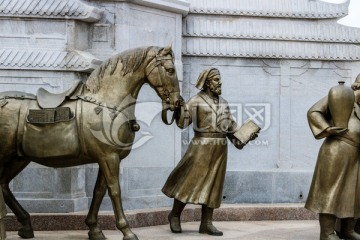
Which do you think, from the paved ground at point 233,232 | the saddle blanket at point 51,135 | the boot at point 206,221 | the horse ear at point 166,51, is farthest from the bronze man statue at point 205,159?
the saddle blanket at point 51,135

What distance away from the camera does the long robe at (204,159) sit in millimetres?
9406

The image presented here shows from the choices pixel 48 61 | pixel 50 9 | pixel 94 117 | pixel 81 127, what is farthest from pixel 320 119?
pixel 50 9

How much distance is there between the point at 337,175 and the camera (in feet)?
27.7

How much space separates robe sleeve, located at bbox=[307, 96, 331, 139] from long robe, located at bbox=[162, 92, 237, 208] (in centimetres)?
130

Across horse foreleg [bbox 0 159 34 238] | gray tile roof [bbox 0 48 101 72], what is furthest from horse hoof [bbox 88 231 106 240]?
gray tile roof [bbox 0 48 101 72]

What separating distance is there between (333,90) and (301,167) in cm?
403

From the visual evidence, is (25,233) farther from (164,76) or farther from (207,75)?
(207,75)

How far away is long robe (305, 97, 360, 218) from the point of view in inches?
332

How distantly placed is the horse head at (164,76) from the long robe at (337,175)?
5.37 feet

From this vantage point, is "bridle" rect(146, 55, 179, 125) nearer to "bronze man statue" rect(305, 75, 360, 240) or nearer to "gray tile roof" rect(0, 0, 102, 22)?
"bronze man statue" rect(305, 75, 360, 240)

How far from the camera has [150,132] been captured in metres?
11.2

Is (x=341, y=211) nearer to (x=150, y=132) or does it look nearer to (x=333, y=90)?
(x=333, y=90)

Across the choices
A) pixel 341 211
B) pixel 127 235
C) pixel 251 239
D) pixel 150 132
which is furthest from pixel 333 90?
pixel 150 132

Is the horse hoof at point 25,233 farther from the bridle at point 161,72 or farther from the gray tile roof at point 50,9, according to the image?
the gray tile roof at point 50,9
